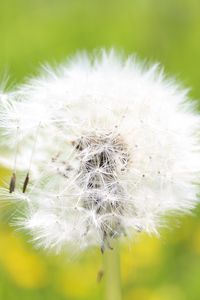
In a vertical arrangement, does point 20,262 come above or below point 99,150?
below

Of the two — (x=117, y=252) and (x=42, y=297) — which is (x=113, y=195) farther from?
(x=42, y=297)

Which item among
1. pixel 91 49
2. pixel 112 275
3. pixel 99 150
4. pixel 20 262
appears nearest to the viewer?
pixel 112 275

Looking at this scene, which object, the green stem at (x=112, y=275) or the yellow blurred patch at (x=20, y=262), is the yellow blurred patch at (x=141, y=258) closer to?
the yellow blurred patch at (x=20, y=262)

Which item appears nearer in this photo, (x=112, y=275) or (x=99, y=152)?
(x=112, y=275)

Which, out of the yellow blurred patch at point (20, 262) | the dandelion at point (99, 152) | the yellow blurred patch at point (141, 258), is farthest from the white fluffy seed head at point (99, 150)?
the yellow blurred patch at point (141, 258)

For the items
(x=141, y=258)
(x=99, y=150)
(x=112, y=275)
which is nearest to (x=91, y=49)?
(x=141, y=258)

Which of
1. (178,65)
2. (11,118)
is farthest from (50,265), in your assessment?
(178,65)

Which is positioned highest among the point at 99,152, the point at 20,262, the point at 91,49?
the point at 91,49

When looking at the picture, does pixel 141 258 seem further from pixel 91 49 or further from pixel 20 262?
pixel 91 49
